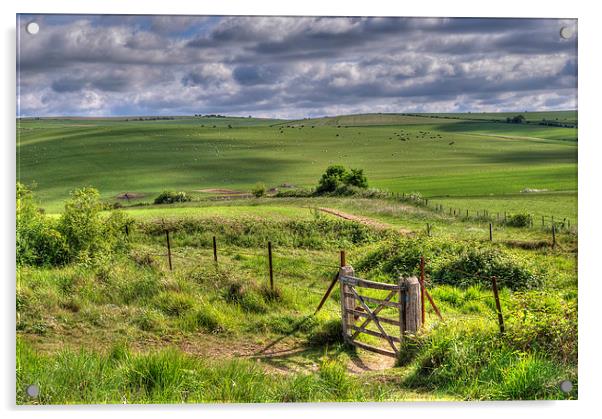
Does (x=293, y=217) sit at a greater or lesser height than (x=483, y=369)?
greater

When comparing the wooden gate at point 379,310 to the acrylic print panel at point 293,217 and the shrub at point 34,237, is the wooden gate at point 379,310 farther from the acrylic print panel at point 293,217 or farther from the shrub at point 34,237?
the shrub at point 34,237

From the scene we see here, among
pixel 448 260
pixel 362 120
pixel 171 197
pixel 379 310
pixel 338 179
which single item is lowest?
pixel 379 310

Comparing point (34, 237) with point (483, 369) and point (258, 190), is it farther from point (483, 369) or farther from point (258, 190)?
point (483, 369)

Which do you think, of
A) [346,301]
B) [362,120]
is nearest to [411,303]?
[346,301]

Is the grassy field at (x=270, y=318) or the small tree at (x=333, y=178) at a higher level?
the small tree at (x=333, y=178)

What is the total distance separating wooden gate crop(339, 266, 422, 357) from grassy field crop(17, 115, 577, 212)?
1400 millimetres

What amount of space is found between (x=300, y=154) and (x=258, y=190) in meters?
0.75

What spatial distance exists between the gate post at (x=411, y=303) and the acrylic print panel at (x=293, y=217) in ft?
0.08

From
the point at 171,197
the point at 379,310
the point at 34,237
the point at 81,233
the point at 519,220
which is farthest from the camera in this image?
the point at 519,220

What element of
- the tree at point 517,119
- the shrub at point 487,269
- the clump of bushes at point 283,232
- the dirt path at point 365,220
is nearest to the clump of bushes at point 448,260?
the shrub at point 487,269

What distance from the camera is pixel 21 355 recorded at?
7.43 meters

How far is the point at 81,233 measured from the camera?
28.2 ft

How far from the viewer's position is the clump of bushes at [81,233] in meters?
8.31

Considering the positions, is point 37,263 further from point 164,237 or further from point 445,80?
point 445,80
